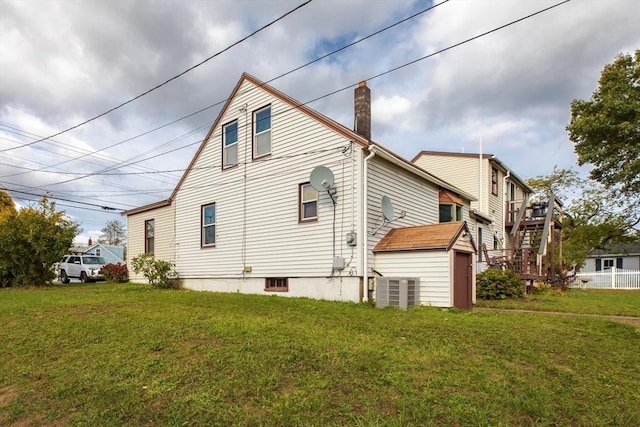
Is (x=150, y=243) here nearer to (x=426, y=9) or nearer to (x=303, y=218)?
(x=303, y=218)

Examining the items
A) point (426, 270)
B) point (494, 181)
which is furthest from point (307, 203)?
point (494, 181)

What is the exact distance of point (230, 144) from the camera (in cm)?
1524

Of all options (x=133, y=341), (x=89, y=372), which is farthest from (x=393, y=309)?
(x=89, y=372)

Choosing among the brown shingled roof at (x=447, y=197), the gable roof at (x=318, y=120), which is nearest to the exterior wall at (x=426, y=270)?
the gable roof at (x=318, y=120)

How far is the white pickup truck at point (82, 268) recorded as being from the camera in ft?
79.2

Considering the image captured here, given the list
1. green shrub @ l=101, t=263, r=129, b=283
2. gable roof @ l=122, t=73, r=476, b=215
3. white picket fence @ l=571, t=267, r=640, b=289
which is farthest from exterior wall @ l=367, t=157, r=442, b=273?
white picket fence @ l=571, t=267, r=640, b=289

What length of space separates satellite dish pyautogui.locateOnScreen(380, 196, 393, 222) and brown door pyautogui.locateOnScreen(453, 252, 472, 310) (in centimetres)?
208

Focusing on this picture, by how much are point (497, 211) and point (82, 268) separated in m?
23.2

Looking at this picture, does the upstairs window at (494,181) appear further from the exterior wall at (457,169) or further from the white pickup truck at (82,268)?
the white pickup truck at (82,268)

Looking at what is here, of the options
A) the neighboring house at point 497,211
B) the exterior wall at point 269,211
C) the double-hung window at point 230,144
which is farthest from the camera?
the neighboring house at point 497,211

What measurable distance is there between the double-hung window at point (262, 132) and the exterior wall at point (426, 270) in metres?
5.41

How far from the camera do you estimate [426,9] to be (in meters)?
Result: 7.42

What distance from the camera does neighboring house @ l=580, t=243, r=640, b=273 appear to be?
115 feet

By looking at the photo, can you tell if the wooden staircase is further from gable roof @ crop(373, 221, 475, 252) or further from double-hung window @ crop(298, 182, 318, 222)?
double-hung window @ crop(298, 182, 318, 222)
